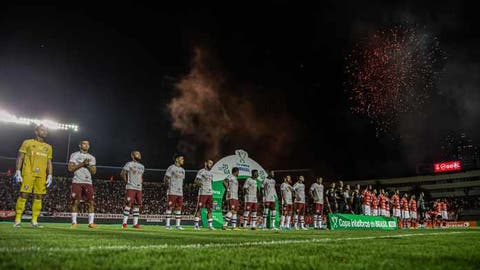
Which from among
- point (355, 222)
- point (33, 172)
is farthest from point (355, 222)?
point (33, 172)

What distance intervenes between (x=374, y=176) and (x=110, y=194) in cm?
8800

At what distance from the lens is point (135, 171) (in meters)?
13.1

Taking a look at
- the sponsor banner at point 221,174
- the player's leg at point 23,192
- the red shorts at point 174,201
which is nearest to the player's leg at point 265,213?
the sponsor banner at point 221,174

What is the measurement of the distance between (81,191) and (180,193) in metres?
3.72

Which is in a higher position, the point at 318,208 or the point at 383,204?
the point at 383,204

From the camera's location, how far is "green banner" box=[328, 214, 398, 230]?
16.6m

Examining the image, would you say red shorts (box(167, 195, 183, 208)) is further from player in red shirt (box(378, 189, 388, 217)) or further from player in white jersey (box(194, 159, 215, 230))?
player in red shirt (box(378, 189, 388, 217))

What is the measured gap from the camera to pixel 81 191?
38.7 feet

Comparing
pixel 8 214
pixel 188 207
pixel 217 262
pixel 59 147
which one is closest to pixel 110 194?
pixel 188 207

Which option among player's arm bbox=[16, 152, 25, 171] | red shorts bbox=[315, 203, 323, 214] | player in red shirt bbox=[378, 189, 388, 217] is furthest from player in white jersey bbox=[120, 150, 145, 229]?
player in red shirt bbox=[378, 189, 388, 217]

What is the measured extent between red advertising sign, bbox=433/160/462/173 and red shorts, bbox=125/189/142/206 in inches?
4055

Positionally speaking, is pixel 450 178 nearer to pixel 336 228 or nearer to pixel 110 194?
pixel 110 194

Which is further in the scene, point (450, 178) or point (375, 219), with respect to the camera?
point (450, 178)

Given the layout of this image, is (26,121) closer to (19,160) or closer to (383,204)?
Answer: (19,160)
